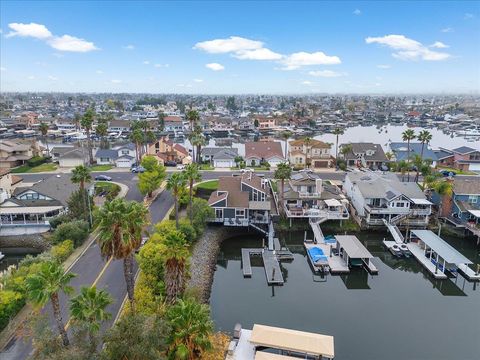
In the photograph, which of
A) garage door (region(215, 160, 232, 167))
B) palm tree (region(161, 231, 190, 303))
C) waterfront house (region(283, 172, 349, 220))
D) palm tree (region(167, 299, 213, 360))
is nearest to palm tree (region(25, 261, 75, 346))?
palm tree (region(167, 299, 213, 360))

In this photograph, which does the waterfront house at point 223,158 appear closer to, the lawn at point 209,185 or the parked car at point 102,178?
the lawn at point 209,185

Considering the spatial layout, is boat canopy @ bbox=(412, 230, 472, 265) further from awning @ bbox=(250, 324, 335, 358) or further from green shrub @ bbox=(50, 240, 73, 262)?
green shrub @ bbox=(50, 240, 73, 262)

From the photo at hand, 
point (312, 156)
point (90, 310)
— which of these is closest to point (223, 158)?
point (312, 156)

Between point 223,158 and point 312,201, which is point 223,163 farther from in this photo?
point 312,201

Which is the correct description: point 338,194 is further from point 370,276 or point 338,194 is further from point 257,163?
point 257,163

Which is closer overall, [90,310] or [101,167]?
[90,310]

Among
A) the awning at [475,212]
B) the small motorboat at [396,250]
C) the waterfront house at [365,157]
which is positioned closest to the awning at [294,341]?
the small motorboat at [396,250]
